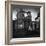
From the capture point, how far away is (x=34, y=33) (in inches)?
47.6

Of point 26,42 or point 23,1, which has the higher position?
point 23,1

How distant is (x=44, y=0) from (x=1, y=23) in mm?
719

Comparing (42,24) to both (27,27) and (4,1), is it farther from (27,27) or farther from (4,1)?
(4,1)

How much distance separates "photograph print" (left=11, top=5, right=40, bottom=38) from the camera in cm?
118

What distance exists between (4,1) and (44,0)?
590 millimetres

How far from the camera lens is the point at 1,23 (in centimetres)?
115

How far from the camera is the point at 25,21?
3.91ft

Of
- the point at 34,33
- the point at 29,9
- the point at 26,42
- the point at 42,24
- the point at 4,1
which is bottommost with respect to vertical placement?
the point at 26,42

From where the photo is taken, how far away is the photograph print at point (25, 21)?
1177 millimetres

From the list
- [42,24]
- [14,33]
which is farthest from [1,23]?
[42,24]

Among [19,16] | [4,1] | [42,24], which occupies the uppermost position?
[4,1]

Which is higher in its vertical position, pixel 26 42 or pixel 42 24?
pixel 42 24

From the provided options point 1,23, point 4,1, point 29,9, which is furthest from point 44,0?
point 1,23

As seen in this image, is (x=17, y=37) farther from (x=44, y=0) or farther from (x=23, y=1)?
(x=44, y=0)
